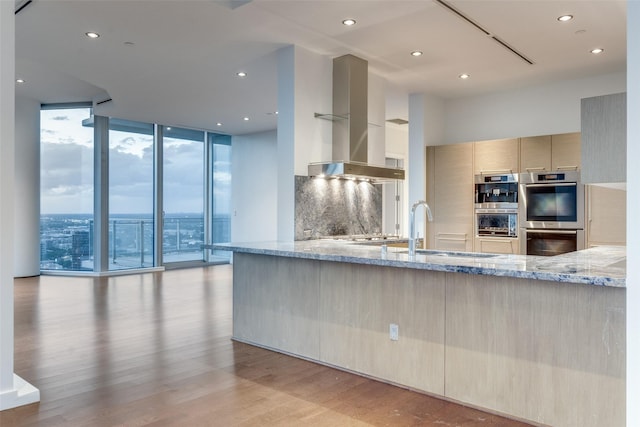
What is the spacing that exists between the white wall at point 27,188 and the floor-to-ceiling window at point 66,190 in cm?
Answer: 17

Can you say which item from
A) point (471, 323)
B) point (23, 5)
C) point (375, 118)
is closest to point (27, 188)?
point (23, 5)

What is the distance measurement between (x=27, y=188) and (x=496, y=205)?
7.61m

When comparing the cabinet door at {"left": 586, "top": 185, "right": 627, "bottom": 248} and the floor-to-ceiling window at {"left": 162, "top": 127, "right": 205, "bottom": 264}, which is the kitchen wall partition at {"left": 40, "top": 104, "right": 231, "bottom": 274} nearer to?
the floor-to-ceiling window at {"left": 162, "top": 127, "right": 205, "bottom": 264}

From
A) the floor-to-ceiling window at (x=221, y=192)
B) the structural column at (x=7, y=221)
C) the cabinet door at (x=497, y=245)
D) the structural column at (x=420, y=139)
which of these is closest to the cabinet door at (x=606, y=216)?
the cabinet door at (x=497, y=245)

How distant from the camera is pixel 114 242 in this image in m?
8.48

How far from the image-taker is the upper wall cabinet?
2697 millimetres

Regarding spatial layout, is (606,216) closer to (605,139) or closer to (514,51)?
(514,51)

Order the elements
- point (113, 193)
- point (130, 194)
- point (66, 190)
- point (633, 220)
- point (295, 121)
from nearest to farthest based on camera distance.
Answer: point (633, 220)
point (295, 121)
point (66, 190)
point (113, 193)
point (130, 194)

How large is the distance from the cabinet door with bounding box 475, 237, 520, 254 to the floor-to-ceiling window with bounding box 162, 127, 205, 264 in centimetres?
551

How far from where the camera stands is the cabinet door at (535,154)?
541 centimetres

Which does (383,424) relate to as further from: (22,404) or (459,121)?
(459,121)

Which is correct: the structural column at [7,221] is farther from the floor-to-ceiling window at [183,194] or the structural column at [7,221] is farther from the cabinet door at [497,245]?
the floor-to-ceiling window at [183,194]

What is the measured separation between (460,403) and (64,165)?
7976 mm

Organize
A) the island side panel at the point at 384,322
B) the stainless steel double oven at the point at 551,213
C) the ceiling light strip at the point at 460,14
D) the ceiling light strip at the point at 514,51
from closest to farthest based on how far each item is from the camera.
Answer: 1. the island side panel at the point at 384,322
2. the ceiling light strip at the point at 460,14
3. the ceiling light strip at the point at 514,51
4. the stainless steel double oven at the point at 551,213
